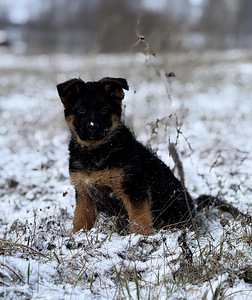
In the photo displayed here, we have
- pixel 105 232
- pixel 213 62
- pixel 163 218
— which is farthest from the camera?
pixel 213 62

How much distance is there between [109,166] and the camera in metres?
3.81

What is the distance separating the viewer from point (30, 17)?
53.2 meters

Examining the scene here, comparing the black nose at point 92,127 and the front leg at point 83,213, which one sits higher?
the black nose at point 92,127

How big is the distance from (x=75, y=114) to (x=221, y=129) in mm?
5863

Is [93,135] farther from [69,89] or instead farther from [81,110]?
[69,89]

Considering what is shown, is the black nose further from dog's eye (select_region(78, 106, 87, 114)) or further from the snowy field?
the snowy field

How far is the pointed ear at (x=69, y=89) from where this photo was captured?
3880mm

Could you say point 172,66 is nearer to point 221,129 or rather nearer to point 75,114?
point 221,129

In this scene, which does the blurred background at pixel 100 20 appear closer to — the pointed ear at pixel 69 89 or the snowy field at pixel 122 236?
the snowy field at pixel 122 236

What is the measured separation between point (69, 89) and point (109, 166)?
2.91ft

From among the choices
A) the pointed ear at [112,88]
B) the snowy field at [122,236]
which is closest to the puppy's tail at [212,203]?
the snowy field at [122,236]

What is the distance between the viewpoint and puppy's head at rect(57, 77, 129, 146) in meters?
3.92

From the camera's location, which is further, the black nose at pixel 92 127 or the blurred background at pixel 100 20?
the blurred background at pixel 100 20

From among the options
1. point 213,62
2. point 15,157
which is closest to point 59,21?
point 213,62
